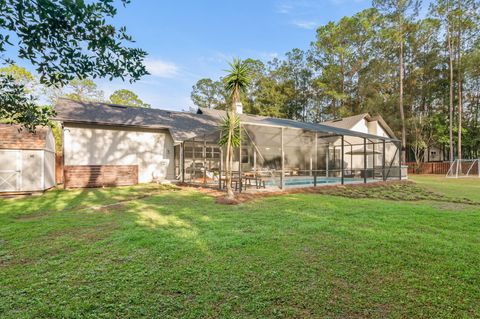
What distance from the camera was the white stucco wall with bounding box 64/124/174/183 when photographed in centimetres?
1309

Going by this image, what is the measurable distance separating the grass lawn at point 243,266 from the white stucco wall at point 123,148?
8445 mm

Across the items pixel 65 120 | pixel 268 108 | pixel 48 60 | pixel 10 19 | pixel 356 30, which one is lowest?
pixel 48 60

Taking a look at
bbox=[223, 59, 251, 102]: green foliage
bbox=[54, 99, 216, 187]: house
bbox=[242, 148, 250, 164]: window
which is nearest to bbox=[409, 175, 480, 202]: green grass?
bbox=[223, 59, 251, 102]: green foliage

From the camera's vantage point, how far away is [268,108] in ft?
112

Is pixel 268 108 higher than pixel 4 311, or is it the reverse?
pixel 268 108

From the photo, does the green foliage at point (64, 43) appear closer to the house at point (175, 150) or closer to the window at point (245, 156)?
the house at point (175, 150)

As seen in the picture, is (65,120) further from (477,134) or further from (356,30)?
(477,134)

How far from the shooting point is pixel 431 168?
25844 mm

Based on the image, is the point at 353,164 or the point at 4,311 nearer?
the point at 4,311

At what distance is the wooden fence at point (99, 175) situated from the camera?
11.8 m

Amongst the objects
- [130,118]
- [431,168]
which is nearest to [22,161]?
[130,118]

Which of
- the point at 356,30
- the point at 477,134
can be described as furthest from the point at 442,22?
the point at 477,134

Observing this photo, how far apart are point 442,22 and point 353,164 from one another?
61.9ft

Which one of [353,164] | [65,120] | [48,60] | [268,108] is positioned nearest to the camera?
[48,60]
